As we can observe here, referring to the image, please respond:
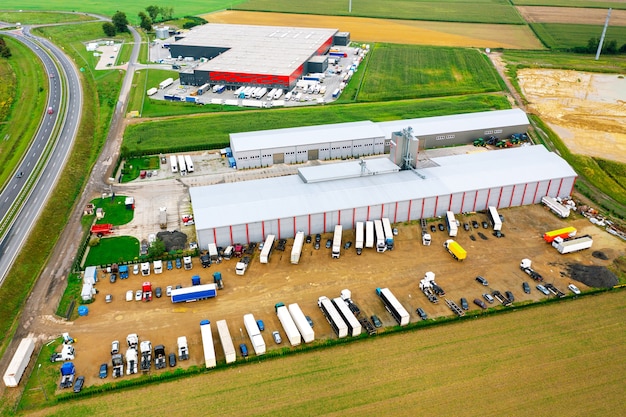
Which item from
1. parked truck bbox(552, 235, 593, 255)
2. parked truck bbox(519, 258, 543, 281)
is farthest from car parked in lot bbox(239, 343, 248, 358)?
parked truck bbox(552, 235, 593, 255)

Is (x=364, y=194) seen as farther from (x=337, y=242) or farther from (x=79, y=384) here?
(x=79, y=384)

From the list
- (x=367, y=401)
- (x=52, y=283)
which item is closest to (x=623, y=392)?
(x=367, y=401)

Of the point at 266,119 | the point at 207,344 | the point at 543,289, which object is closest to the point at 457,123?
the point at 266,119

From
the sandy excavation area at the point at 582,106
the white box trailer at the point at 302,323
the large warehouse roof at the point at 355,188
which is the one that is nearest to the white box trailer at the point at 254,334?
the white box trailer at the point at 302,323

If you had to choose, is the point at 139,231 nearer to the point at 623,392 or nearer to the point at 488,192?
the point at 488,192

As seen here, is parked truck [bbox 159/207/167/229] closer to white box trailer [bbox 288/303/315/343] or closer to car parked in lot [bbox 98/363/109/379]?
car parked in lot [bbox 98/363/109/379]

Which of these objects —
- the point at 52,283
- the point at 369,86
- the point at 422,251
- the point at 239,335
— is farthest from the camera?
the point at 369,86
